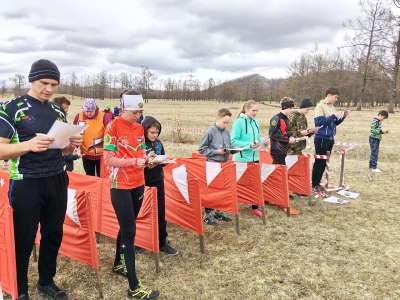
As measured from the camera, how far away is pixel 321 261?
4.59 metres

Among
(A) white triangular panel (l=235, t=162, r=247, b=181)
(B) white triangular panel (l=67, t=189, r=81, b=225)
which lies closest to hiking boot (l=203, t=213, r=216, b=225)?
(A) white triangular panel (l=235, t=162, r=247, b=181)

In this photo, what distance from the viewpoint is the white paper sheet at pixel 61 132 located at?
108 inches

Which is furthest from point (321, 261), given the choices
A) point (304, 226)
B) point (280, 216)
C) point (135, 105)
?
point (135, 105)

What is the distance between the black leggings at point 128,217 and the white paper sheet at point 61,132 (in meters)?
0.74

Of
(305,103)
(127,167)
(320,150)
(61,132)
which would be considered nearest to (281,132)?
(305,103)

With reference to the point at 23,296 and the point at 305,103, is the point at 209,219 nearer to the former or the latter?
the point at 305,103

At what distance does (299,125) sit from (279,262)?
3.25 m

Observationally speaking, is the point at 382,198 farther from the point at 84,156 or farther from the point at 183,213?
the point at 84,156

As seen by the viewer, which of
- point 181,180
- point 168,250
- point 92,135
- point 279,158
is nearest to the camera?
point 168,250

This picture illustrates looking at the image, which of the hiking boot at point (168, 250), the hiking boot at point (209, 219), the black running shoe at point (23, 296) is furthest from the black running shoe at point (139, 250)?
the black running shoe at point (23, 296)

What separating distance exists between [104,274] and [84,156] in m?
2.26

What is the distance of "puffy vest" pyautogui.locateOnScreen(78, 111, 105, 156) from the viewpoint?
5586 mm

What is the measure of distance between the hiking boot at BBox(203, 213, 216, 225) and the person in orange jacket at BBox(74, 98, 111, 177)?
2.05 m

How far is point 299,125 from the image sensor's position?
693 centimetres
